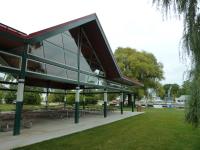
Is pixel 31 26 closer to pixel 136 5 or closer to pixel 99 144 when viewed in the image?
pixel 99 144

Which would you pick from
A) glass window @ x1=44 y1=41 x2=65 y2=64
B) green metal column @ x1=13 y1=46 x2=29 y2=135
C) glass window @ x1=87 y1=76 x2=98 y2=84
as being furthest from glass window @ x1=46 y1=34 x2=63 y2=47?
glass window @ x1=87 y1=76 x2=98 y2=84

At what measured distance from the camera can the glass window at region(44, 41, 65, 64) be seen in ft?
35.7

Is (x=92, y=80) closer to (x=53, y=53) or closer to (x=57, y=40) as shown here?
(x=57, y=40)

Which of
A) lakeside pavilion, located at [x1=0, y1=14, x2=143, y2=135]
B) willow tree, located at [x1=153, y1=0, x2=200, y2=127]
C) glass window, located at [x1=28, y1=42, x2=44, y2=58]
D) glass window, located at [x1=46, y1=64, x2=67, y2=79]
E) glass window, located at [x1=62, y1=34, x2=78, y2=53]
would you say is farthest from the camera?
glass window, located at [x1=62, y1=34, x2=78, y2=53]

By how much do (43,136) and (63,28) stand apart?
527cm

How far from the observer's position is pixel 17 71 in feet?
28.1

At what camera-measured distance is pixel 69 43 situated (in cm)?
1327

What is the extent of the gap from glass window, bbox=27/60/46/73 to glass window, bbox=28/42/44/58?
0.41m

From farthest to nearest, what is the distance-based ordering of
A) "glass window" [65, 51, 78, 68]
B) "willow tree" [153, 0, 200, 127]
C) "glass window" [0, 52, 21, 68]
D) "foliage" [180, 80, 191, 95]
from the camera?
"glass window" [65, 51, 78, 68] → "glass window" [0, 52, 21, 68] → "foliage" [180, 80, 191, 95] → "willow tree" [153, 0, 200, 127]

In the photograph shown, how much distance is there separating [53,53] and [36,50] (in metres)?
1.56

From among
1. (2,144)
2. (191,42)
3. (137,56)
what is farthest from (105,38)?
(137,56)

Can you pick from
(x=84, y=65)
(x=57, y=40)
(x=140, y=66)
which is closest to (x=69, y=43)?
(x=57, y=40)

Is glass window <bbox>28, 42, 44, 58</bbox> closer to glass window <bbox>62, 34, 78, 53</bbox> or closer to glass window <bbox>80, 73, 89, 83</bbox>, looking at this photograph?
glass window <bbox>62, 34, 78, 53</bbox>

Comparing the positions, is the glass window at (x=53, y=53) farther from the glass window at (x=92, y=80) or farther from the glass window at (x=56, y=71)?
the glass window at (x=92, y=80)
